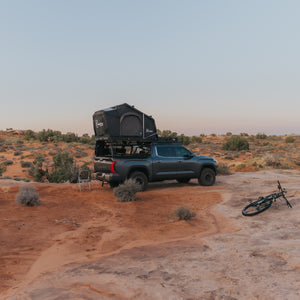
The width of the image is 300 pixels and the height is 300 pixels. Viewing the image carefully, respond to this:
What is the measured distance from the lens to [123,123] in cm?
1151

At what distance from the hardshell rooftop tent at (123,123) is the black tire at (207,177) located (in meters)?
2.70

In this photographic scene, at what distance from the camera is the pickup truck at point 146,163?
11.1 m

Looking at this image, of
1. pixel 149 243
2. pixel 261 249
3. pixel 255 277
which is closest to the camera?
pixel 255 277

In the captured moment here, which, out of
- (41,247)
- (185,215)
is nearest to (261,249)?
(185,215)

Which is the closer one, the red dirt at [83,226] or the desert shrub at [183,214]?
the red dirt at [83,226]

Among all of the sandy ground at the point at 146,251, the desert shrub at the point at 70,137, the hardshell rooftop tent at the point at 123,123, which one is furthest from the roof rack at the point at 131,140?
the desert shrub at the point at 70,137

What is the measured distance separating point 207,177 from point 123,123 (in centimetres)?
450

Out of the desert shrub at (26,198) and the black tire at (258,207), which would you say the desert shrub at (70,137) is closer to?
the desert shrub at (26,198)

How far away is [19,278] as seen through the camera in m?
4.26

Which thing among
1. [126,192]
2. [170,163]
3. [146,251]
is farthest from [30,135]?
[146,251]

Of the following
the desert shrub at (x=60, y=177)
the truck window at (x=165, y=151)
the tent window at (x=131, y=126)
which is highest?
the tent window at (x=131, y=126)

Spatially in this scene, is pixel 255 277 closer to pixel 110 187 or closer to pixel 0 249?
pixel 0 249

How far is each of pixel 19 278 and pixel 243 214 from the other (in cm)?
554

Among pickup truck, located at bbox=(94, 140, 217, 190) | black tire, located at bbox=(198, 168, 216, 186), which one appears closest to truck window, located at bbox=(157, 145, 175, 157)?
pickup truck, located at bbox=(94, 140, 217, 190)
